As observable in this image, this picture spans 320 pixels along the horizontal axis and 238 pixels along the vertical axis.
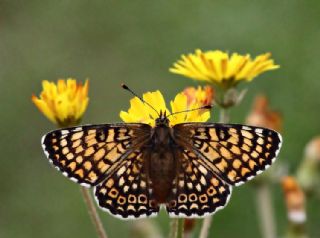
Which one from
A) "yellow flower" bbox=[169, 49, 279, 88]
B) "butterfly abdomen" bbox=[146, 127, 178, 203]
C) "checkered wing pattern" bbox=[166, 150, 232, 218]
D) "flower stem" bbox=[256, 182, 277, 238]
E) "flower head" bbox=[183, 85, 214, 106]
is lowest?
"flower stem" bbox=[256, 182, 277, 238]

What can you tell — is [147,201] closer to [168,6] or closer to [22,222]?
[22,222]

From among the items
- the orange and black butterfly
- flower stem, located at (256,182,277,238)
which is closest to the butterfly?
the orange and black butterfly

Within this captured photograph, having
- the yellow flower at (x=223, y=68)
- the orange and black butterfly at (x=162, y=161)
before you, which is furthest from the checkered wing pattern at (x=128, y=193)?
the yellow flower at (x=223, y=68)

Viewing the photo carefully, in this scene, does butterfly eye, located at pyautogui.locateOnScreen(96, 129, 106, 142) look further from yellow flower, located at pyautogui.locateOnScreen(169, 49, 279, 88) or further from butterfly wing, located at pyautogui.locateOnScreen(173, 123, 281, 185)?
yellow flower, located at pyautogui.locateOnScreen(169, 49, 279, 88)

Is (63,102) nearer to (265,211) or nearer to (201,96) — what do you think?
(201,96)

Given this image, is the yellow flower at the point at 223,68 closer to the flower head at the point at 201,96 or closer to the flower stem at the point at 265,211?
the flower head at the point at 201,96

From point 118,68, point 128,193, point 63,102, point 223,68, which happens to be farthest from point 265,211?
point 118,68
